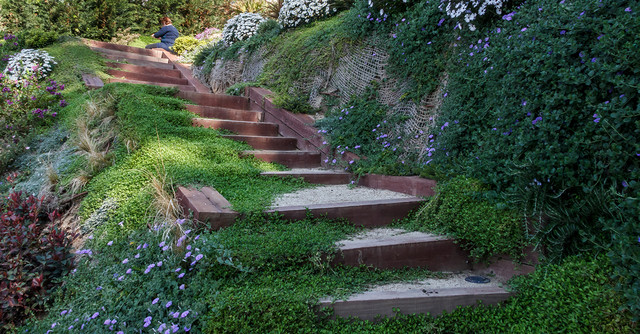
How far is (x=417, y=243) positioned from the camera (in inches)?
122

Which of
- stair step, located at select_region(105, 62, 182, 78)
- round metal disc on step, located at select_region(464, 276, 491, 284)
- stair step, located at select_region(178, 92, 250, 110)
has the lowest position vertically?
round metal disc on step, located at select_region(464, 276, 491, 284)

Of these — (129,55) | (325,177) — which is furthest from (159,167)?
(129,55)

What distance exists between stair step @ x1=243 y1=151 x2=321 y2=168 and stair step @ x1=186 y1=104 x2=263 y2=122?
1428mm

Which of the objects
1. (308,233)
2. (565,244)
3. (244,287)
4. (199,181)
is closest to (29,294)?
(199,181)

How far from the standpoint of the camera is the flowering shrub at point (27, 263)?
10.7 feet

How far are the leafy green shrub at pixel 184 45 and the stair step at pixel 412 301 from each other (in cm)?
1140

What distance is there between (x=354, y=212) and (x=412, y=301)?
113 cm

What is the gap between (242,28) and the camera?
8.94 m

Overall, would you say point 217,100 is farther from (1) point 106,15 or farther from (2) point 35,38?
(1) point 106,15

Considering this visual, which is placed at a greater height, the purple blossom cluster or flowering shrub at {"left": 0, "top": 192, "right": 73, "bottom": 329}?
the purple blossom cluster

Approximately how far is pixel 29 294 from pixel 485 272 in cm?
358

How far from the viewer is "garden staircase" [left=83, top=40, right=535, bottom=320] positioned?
2627mm

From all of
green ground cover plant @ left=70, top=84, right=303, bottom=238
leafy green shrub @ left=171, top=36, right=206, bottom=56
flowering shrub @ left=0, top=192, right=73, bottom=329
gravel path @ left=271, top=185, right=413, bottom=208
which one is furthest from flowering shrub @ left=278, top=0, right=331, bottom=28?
leafy green shrub @ left=171, top=36, right=206, bottom=56

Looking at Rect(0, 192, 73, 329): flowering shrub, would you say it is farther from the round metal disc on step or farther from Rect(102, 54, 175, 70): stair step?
Rect(102, 54, 175, 70): stair step
